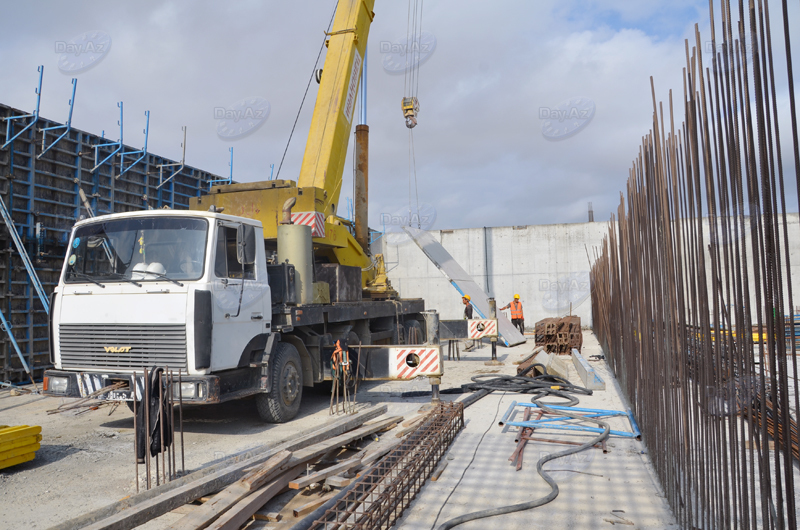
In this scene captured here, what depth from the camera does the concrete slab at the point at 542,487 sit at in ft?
12.6

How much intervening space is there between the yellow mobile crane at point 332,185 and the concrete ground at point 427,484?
289 centimetres

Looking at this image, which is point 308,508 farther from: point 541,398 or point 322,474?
point 541,398

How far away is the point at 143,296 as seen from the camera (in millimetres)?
5820

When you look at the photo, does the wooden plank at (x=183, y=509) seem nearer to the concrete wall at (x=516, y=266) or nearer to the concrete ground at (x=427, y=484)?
the concrete ground at (x=427, y=484)

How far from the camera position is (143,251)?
6.08 m

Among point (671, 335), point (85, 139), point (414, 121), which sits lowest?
point (671, 335)

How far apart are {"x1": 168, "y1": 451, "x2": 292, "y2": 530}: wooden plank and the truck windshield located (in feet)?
8.06

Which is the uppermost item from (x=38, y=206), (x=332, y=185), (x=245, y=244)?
(x=332, y=185)

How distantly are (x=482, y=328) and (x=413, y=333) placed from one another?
1.98 meters

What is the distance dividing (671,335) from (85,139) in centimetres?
1223

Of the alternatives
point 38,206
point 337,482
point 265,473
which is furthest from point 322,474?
point 38,206

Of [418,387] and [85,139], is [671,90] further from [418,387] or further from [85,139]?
[85,139]

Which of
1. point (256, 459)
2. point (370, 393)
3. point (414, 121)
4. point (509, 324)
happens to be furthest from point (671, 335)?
point (509, 324)

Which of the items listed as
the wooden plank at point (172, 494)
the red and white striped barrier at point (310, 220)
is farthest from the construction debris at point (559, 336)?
the wooden plank at point (172, 494)
